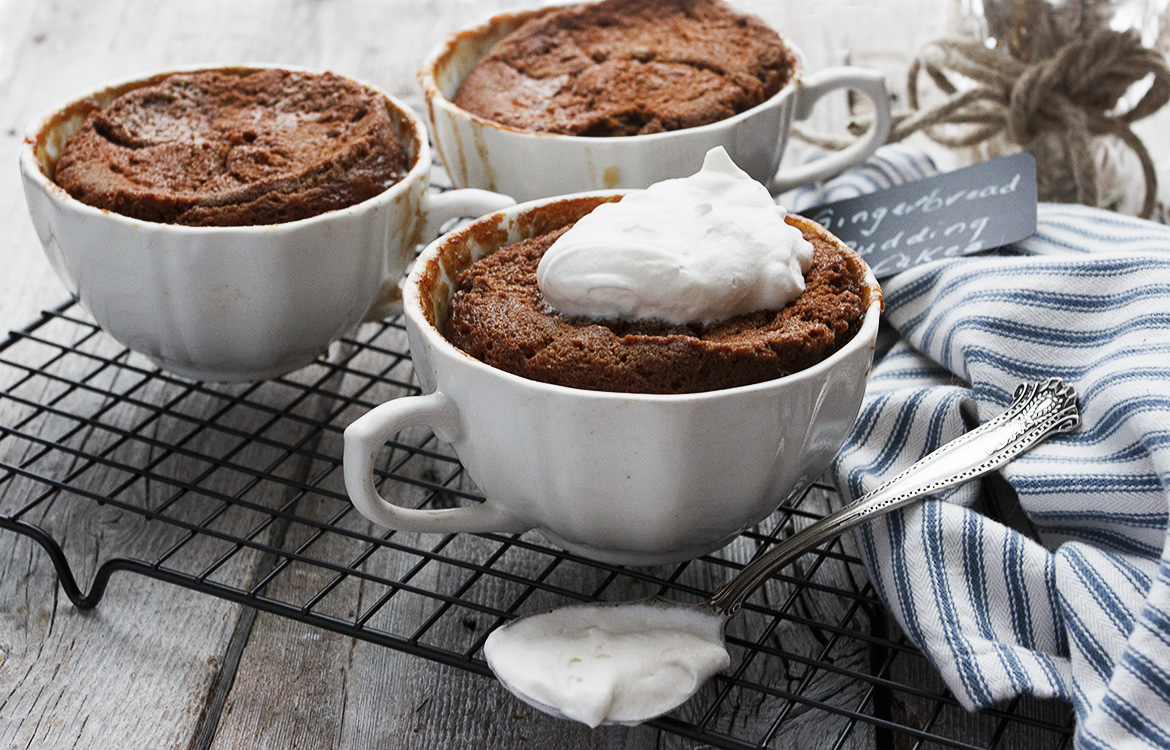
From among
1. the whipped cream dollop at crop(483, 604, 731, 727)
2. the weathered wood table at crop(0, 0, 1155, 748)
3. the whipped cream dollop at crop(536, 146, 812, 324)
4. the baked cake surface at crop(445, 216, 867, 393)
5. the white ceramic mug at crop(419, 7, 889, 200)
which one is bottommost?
the weathered wood table at crop(0, 0, 1155, 748)

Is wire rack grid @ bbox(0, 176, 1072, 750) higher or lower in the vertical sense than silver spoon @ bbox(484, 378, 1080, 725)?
lower

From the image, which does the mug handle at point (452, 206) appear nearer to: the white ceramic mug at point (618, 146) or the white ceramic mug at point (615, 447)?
the white ceramic mug at point (618, 146)

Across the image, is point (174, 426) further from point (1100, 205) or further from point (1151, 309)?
point (1100, 205)

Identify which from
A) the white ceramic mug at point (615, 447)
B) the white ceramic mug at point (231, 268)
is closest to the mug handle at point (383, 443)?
the white ceramic mug at point (615, 447)

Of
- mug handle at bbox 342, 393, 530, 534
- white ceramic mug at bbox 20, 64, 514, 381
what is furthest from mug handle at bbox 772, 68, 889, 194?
mug handle at bbox 342, 393, 530, 534

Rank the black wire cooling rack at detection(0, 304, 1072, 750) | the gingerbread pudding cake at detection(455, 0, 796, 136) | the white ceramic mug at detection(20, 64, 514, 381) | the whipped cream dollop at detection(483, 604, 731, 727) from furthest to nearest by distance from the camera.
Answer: the gingerbread pudding cake at detection(455, 0, 796, 136)
the white ceramic mug at detection(20, 64, 514, 381)
the black wire cooling rack at detection(0, 304, 1072, 750)
the whipped cream dollop at detection(483, 604, 731, 727)

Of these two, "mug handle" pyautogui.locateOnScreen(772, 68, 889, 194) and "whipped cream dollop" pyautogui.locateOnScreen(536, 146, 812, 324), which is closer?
"whipped cream dollop" pyautogui.locateOnScreen(536, 146, 812, 324)

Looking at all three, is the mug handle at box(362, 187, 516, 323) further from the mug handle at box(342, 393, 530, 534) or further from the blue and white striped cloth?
the blue and white striped cloth
